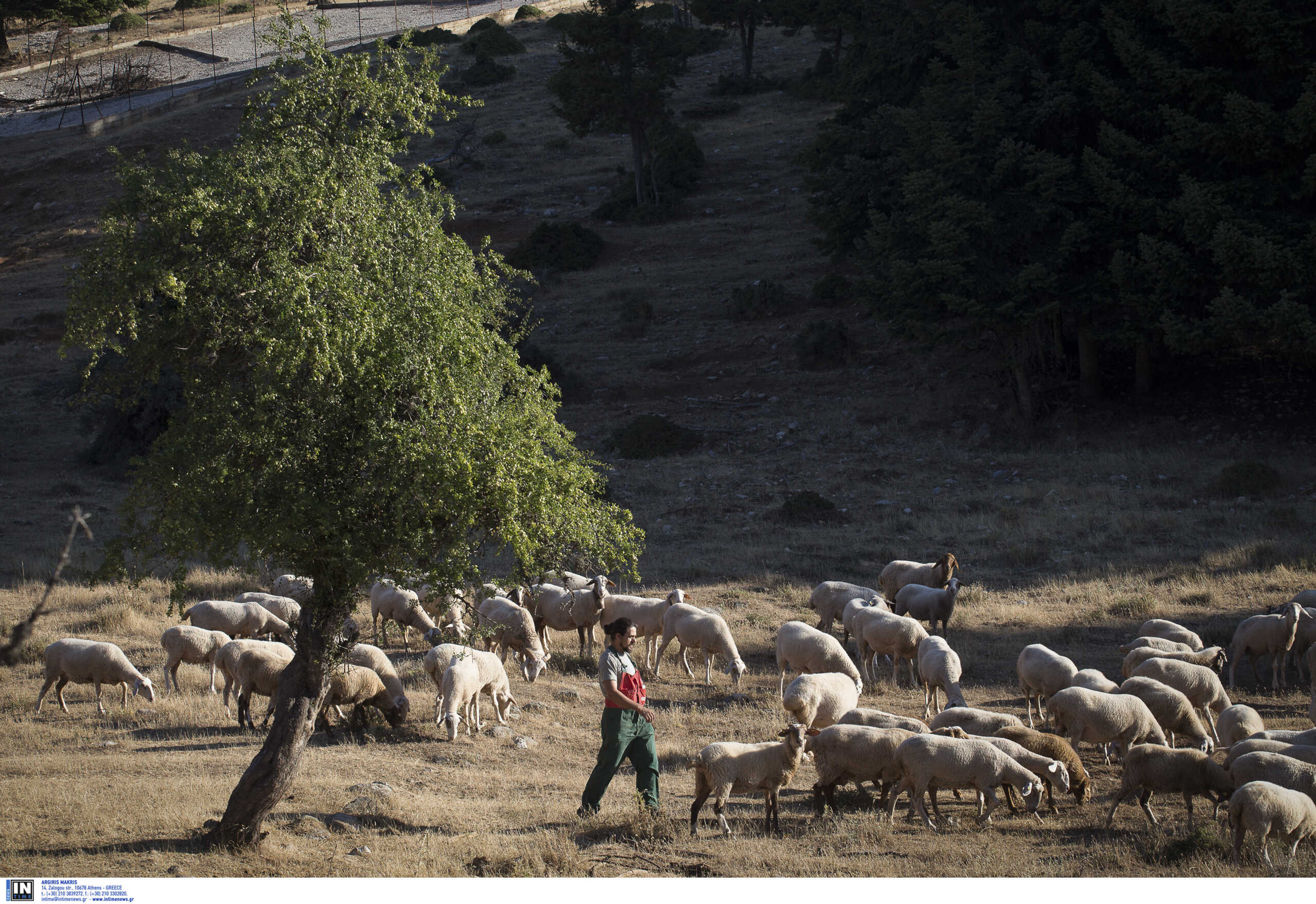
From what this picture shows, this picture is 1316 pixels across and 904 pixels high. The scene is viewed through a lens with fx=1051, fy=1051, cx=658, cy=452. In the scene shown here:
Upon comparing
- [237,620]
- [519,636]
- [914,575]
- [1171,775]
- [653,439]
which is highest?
[1171,775]

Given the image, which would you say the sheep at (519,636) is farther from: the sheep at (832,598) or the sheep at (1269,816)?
the sheep at (1269,816)

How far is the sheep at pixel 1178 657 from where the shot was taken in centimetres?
1203

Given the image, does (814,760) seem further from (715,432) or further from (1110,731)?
(715,432)

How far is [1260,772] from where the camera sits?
847 cm

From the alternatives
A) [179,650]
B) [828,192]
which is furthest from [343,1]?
[179,650]

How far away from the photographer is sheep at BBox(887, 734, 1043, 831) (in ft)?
28.2

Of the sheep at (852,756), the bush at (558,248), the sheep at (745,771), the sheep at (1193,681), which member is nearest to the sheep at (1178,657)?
the sheep at (1193,681)

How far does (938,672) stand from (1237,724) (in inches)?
115

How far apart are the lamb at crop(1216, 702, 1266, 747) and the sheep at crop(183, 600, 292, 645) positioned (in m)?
10.8

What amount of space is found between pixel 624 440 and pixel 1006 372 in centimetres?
1054

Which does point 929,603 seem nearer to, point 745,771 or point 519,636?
point 519,636

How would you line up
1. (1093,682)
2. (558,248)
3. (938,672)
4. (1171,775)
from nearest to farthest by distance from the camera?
(1171,775) < (1093,682) < (938,672) < (558,248)

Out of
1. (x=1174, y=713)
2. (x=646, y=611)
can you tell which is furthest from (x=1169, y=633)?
(x=646, y=611)

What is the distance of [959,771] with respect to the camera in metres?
8.58
